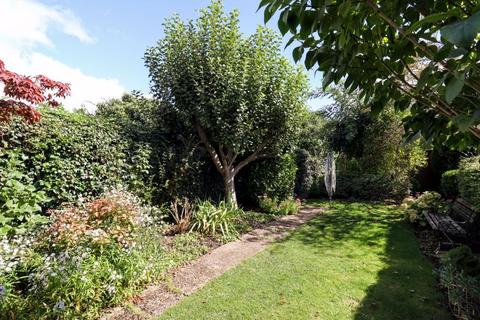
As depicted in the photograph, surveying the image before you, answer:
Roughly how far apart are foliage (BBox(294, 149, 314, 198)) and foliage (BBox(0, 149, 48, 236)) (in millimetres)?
10902

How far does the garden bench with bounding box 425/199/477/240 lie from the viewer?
5.94 meters

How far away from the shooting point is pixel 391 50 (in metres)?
1.55

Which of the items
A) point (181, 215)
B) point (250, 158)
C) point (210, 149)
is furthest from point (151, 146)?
point (250, 158)

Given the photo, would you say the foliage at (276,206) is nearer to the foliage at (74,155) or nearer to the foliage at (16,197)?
the foliage at (74,155)

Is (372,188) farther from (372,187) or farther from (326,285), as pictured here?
(326,285)

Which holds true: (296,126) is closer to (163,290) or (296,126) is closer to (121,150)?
(121,150)

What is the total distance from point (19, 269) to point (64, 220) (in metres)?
0.76

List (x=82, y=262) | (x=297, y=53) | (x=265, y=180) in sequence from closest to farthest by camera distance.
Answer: (x=297, y=53) → (x=82, y=262) → (x=265, y=180)

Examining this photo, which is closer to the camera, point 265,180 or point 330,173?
point 265,180

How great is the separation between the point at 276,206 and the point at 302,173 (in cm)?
441

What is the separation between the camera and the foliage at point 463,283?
3.23 meters

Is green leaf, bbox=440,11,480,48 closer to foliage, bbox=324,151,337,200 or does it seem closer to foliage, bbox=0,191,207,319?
foliage, bbox=0,191,207,319

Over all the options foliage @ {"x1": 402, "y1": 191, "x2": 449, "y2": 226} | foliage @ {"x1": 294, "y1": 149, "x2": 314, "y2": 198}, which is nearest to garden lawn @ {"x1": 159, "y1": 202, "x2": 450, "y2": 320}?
foliage @ {"x1": 402, "y1": 191, "x2": 449, "y2": 226}

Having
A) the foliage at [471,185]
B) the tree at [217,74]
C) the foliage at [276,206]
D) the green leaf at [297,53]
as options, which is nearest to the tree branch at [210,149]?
the tree at [217,74]
